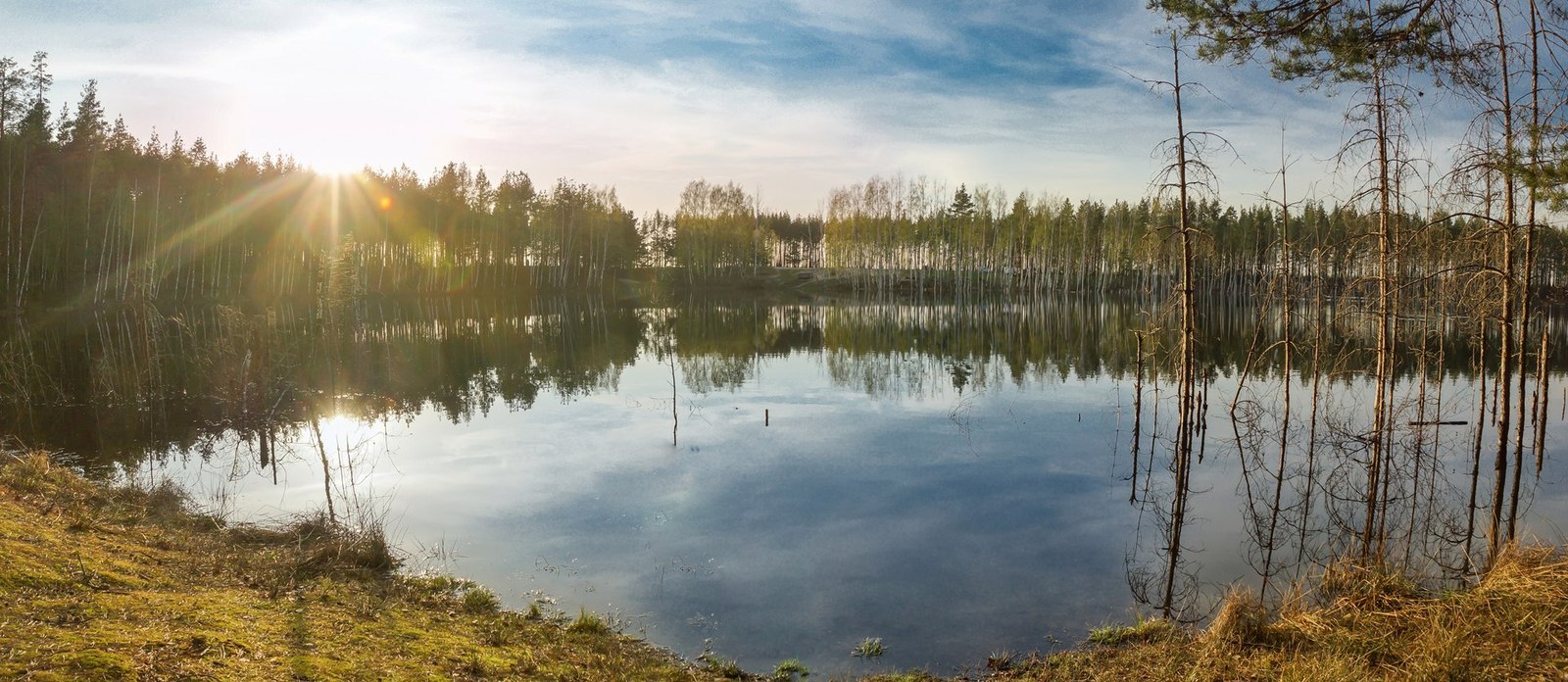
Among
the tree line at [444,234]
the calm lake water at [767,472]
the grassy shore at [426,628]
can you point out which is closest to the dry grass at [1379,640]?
the grassy shore at [426,628]

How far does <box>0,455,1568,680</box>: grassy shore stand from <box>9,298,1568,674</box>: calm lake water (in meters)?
1.00

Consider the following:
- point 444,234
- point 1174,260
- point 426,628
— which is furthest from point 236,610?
point 1174,260

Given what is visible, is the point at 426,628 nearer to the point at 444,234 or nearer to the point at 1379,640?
the point at 1379,640

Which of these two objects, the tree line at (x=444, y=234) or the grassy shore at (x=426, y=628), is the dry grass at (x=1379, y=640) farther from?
the tree line at (x=444, y=234)

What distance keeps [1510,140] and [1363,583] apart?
7477mm

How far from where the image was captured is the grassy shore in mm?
5820

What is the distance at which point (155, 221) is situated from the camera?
60.6 meters

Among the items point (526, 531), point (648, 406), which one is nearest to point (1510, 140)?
point (526, 531)

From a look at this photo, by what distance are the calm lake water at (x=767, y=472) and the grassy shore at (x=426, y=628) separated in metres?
1.00

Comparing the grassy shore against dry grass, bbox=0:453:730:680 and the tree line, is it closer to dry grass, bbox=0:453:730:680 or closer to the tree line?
dry grass, bbox=0:453:730:680

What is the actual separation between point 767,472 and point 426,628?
9.35 meters

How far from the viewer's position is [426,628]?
8055 mm

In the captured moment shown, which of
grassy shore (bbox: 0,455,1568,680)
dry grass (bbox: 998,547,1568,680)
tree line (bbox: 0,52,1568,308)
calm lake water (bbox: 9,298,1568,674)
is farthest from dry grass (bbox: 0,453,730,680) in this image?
tree line (bbox: 0,52,1568,308)

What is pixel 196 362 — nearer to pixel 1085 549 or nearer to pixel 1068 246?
pixel 1085 549
